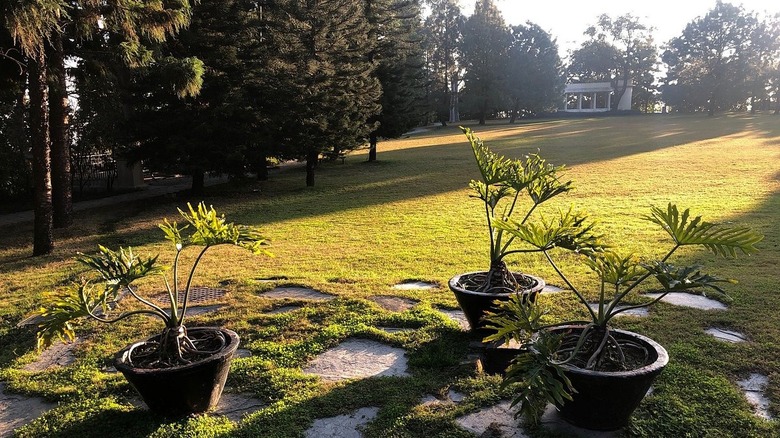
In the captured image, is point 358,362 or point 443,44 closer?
point 358,362

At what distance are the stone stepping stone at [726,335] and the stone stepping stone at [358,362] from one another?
2257 millimetres

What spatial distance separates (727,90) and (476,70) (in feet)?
73.0

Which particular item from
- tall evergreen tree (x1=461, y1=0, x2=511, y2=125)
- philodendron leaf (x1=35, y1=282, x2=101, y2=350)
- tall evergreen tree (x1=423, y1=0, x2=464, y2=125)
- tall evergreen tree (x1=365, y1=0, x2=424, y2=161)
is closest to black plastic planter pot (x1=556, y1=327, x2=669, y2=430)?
philodendron leaf (x1=35, y1=282, x2=101, y2=350)

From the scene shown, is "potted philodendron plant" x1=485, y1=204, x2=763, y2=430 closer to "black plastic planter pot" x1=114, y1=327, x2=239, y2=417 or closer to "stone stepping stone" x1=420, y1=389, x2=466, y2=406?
"stone stepping stone" x1=420, y1=389, x2=466, y2=406

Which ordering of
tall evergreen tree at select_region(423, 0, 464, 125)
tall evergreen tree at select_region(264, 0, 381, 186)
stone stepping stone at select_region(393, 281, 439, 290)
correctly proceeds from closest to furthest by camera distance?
stone stepping stone at select_region(393, 281, 439, 290) → tall evergreen tree at select_region(264, 0, 381, 186) → tall evergreen tree at select_region(423, 0, 464, 125)

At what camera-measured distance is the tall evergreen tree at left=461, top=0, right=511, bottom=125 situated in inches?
1740

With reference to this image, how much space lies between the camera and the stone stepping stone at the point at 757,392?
2771 millimetres

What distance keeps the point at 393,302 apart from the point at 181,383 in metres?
2.33

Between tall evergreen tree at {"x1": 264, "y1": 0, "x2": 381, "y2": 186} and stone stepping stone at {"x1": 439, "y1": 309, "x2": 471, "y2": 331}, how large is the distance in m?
8.92

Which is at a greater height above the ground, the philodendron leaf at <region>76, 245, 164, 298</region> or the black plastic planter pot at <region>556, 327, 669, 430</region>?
the philodendron leaf at <region>76, 245, 164, 298</region>

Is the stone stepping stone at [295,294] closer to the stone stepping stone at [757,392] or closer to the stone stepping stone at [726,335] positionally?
the stone stepping stone at [726,335]

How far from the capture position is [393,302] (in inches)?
189

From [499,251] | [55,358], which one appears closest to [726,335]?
[499,251]

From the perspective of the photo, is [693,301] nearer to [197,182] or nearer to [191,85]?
[191,85]
